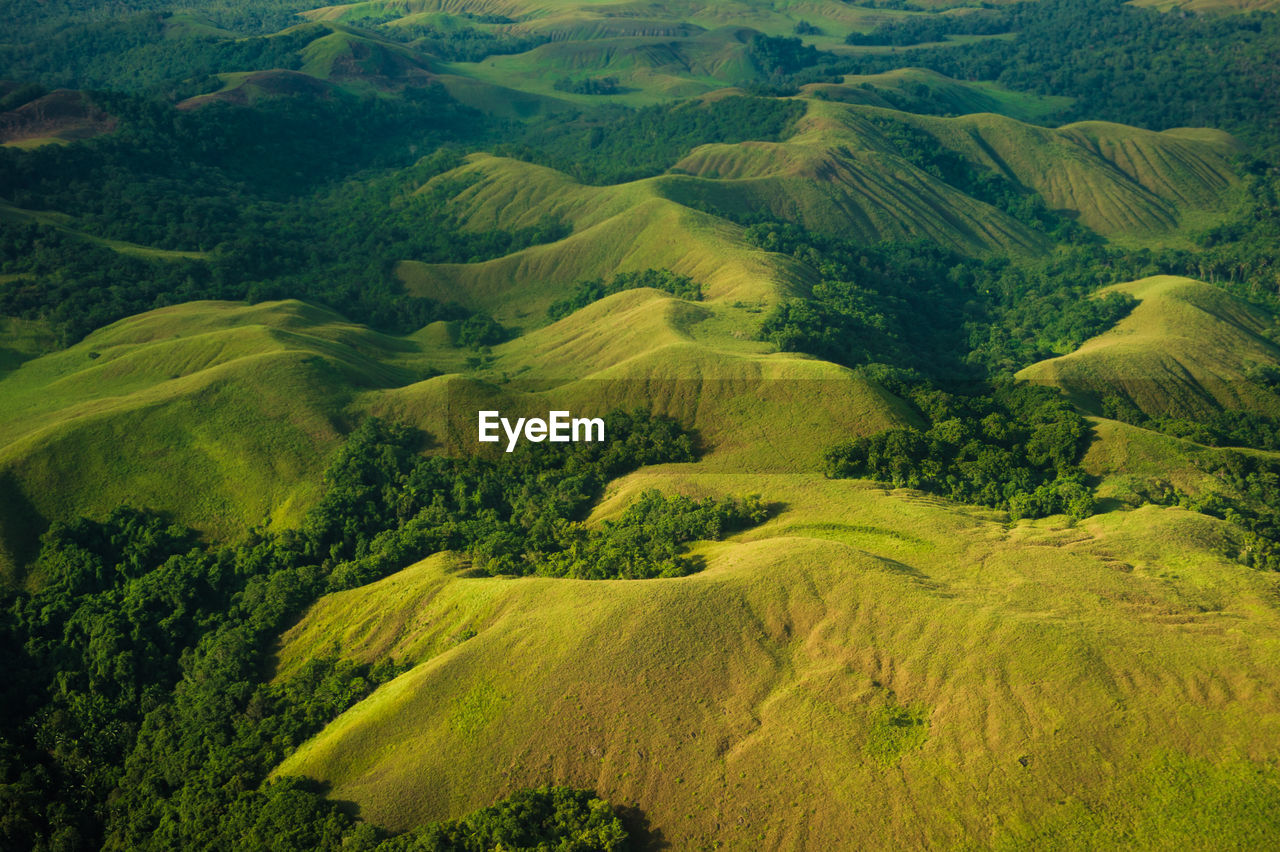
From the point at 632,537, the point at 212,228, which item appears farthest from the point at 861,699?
the point at 212,228

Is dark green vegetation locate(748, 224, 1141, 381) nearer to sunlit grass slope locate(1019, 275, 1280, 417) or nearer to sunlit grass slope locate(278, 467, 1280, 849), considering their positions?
sunlit grass slope locate(1019, 275, 1280, 417)

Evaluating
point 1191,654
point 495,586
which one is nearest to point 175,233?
point 495,586

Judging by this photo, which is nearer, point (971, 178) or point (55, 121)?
point (55, 121)

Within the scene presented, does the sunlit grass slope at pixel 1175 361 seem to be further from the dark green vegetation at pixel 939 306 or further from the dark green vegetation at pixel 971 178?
the dark green vegetation at pixel 971 178

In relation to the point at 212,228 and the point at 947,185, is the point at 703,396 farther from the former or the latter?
the point at 947,185

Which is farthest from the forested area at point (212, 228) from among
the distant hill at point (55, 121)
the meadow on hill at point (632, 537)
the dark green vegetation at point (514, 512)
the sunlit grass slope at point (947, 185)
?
the dark green vegetation at point (514, 512)

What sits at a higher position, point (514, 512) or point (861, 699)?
point (861, 699)

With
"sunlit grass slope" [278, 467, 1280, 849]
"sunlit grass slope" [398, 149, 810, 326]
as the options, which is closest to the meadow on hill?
"sunlit grass slope" [278, 467, 1280, 849]
